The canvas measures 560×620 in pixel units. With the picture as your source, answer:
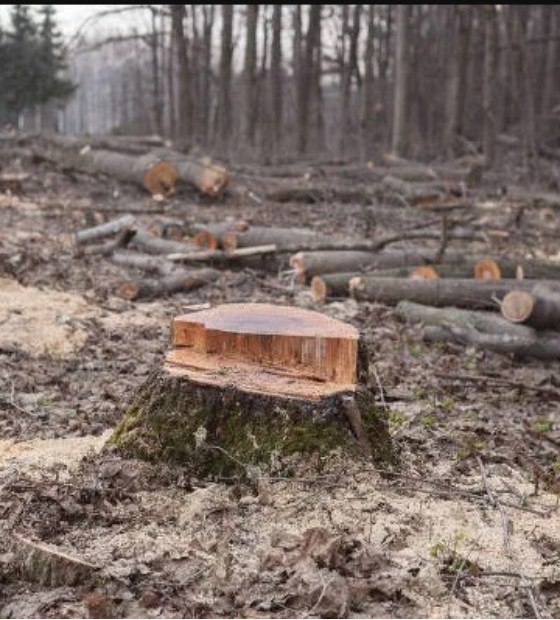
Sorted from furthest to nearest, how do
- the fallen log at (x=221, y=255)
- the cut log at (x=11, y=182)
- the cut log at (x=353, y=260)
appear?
the cut log at (x=11, y=182) → the fallen log at (x=221, y=255) → the cut log at (x=353, y=260)

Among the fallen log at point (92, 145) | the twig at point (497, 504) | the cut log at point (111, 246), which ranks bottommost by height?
the twig at point (497, 504)

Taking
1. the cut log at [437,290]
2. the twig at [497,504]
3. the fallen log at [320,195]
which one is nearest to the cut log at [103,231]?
the cut log at [437,290]

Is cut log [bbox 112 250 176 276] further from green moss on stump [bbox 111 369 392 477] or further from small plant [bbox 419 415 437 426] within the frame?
green moss on stump [bbox 111 369 392 477]

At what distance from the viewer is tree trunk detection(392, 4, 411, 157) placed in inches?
899

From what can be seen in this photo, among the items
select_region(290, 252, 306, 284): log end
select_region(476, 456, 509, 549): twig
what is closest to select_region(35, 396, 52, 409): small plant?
select_region(476, 456, 509, 549): twig

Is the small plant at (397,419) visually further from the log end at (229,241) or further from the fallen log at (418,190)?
the fallen log at (418,190)

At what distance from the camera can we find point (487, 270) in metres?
9.27

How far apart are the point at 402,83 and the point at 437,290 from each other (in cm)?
1579

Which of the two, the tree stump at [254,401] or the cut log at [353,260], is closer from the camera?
the tree stump at [254,401]

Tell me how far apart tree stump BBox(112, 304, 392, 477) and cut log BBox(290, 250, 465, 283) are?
5481 millimetres

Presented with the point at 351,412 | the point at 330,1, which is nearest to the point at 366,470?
the point at 351,412

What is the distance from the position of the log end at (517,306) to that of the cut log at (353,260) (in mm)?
2108

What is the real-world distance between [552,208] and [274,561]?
14.9 m

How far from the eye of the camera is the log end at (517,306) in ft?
25.0
